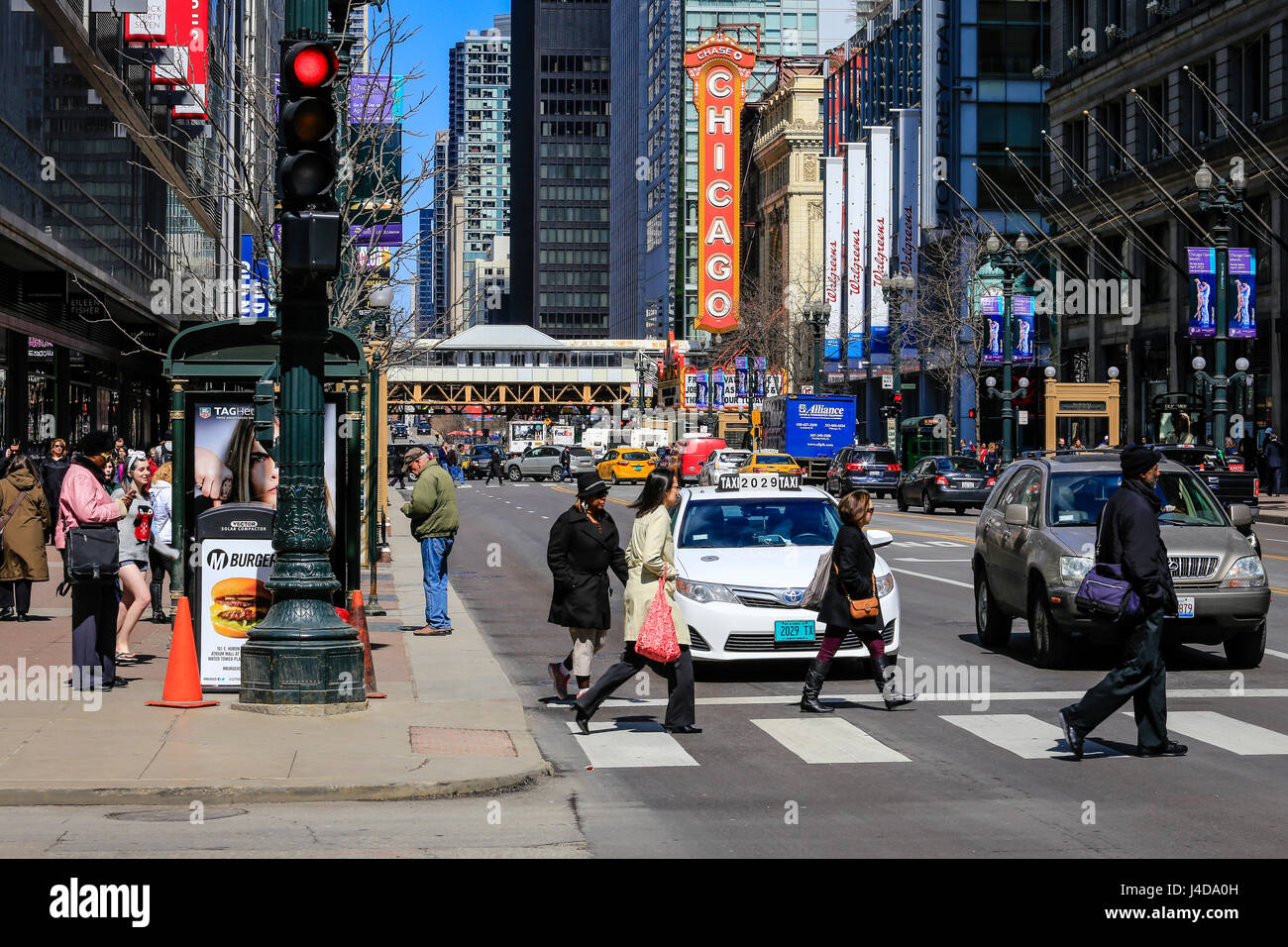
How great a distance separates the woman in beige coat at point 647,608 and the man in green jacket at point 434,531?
6.55 meters

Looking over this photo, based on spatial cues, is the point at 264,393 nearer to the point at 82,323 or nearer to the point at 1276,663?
the point at 1276,663

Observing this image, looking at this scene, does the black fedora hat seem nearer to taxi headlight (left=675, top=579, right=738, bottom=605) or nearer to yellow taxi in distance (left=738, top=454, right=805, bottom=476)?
taxi headlight (left=675, top=579, right=738, bottom=605)

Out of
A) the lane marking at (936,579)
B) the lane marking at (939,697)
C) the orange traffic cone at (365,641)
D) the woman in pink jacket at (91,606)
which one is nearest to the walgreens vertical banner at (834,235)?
the lane marking at (936,579)

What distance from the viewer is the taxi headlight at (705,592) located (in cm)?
1454

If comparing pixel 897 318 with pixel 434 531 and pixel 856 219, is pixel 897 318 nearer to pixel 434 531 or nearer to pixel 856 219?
pixel 856 219

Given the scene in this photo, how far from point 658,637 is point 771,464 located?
4668 centimetres

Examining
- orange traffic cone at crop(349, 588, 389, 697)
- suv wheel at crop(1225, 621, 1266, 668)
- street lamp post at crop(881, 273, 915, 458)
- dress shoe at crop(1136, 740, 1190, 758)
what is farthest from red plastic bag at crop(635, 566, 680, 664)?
street lamp post at crop(881, 273, 915, 458)

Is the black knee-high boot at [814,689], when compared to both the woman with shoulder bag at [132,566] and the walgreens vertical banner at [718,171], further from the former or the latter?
the walgreens vertical banner at [718,171]

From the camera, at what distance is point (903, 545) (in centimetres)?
3294

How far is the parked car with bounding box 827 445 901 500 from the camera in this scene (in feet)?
191

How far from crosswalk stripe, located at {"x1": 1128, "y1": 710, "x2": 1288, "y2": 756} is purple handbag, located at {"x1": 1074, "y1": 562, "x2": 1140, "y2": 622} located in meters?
1.34

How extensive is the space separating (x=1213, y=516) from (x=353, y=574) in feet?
26.7

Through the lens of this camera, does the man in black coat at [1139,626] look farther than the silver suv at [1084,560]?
No
